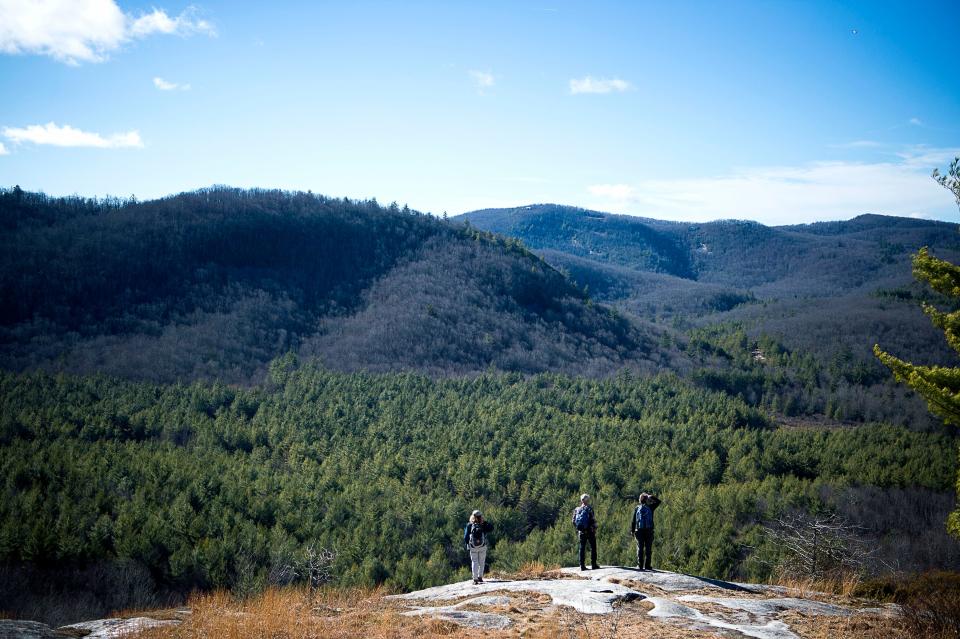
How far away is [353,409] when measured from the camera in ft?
244

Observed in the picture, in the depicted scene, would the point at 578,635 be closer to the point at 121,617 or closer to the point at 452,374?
the point at 121,617

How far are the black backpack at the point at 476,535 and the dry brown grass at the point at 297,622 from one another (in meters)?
2.95

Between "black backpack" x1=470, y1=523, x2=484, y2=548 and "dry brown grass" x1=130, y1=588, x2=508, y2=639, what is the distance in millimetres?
2950

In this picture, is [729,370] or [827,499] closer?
[827,499]

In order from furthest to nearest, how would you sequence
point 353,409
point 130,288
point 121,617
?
point 130,288, point 353,409, point 121,617

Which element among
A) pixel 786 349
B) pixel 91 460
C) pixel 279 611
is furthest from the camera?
pixel 786 349

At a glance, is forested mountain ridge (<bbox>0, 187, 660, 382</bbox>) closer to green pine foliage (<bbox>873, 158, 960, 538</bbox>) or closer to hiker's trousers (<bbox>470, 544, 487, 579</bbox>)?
hiker's trousers (<bbox>470, 544, 487, 579</bbox>)

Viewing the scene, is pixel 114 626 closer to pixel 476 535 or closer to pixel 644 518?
pixel 476 535

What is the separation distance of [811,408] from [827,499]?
6142cm

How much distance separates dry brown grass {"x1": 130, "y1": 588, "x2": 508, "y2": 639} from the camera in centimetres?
1031

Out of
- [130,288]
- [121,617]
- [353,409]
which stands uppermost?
[130,288]

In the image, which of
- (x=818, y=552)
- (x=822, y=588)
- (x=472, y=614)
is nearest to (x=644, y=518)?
(x=822, y=588)

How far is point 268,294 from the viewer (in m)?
129

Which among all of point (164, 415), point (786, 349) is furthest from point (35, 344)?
point (786, 349)
